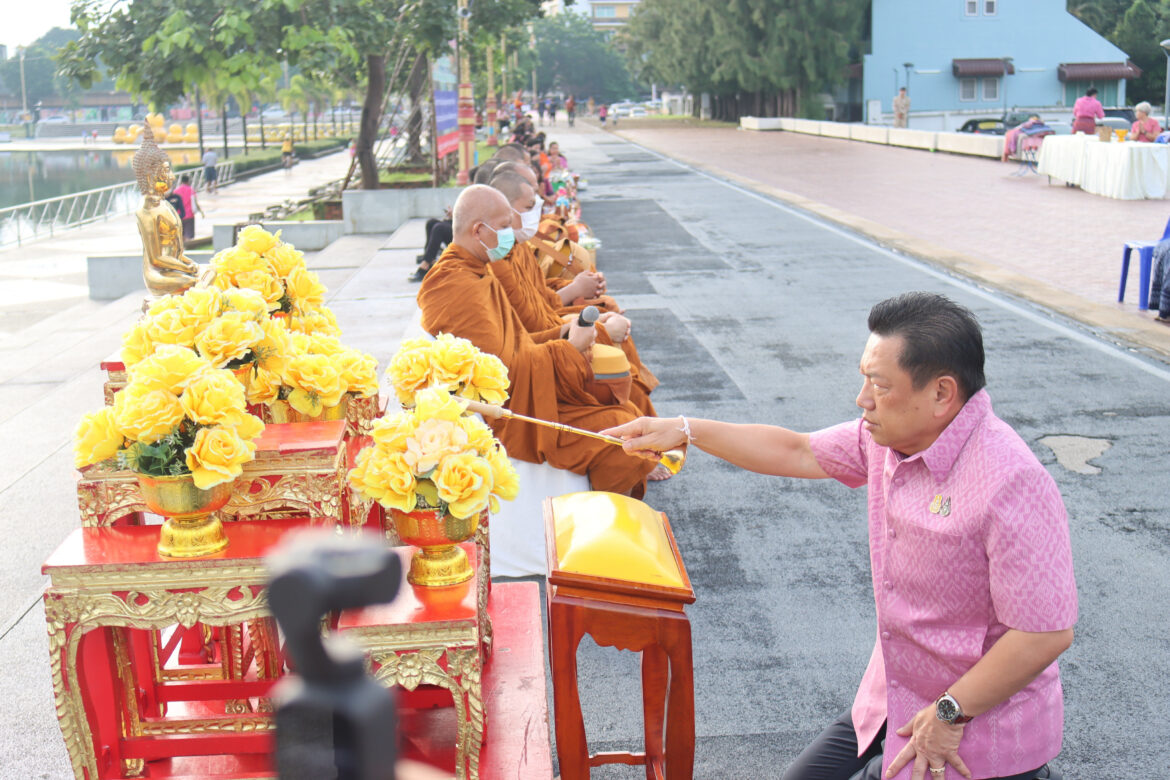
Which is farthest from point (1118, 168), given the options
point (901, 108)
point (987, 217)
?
point (901, 108)

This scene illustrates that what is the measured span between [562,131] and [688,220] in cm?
4149

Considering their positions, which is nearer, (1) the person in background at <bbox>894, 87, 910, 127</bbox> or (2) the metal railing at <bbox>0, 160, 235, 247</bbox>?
(2) the metal railing at <bbox>0, 160, 235, 247</bbox>

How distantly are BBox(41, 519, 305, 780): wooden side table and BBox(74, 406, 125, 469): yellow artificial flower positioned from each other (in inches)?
9.2

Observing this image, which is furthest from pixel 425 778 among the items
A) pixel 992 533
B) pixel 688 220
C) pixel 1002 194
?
pixel 1002 194

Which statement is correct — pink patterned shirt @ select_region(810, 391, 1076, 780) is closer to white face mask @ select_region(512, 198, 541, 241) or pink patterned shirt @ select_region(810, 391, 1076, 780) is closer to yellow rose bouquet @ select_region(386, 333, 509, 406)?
yellow rose bouquet @ select_region(386, 333, 509, 406)

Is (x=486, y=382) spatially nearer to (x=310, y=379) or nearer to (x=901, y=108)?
(x=310, y=379)

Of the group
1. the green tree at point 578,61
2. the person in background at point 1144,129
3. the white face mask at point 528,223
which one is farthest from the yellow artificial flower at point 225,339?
the green tree at point 578,61

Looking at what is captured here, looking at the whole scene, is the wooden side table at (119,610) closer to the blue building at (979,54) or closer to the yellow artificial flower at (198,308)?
the yellow artificial flower at (198,308)

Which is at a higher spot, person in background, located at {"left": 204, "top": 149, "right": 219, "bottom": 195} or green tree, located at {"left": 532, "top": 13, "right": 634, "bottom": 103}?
green tree, located at {"left": 532, "top": 13, "right": 634, "bottom": 103}

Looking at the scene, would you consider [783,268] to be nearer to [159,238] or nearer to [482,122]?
[159,238]

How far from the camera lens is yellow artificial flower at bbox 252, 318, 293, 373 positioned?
11.1ft

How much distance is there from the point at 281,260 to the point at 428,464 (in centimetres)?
167

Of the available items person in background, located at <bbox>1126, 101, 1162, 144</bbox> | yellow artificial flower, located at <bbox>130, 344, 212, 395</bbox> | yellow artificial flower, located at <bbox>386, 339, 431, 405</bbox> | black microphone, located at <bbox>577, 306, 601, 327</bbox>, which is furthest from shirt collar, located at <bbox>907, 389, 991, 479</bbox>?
person in background, located at <bbox>1126, 101, 1162, 144</bbox>

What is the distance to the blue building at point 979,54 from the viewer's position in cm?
4950
